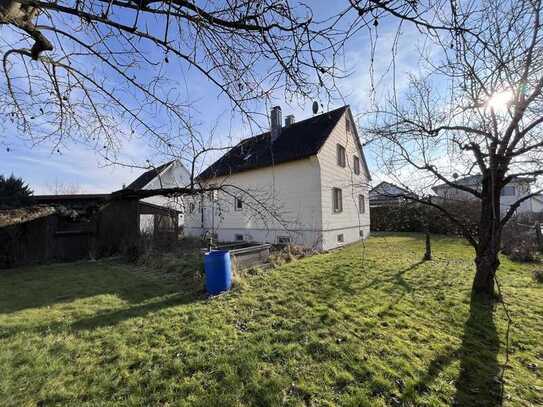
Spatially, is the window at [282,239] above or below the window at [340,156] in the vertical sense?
below

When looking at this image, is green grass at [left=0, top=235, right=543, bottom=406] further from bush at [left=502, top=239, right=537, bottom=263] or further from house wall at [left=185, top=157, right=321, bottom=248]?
house wall at [left=185, top=157, right=321, bottom=248]

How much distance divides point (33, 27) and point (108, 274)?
24.4ft

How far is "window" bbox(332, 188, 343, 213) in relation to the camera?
1266 cm

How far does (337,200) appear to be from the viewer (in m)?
13.0

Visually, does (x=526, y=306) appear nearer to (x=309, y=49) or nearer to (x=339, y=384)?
(x=339, y=384)

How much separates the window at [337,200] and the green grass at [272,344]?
6.45 m

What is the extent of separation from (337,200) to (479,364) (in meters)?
10.1

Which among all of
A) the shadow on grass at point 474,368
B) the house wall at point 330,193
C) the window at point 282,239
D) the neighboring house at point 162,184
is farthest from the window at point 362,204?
the shadow on grass at point 474,368

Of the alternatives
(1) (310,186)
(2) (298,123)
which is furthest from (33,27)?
(2) (298,123)

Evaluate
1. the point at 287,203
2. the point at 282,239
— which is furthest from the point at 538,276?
the point at 287,203

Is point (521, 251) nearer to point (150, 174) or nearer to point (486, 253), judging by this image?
point (486, 253)

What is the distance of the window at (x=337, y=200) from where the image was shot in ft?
41.5

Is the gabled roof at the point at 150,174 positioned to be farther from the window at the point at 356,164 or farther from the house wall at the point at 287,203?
the window at the point at 356,164

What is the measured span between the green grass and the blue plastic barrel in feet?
0.81
